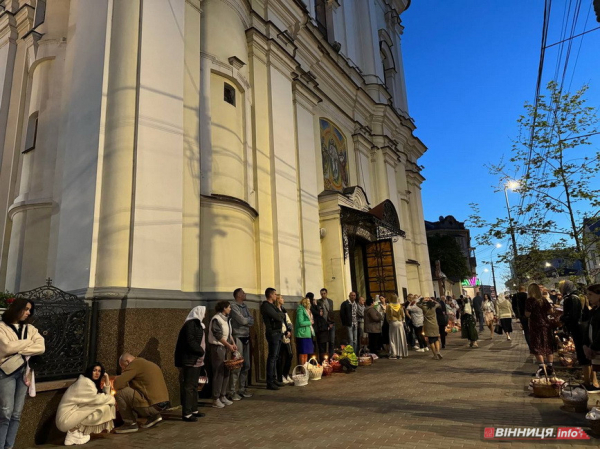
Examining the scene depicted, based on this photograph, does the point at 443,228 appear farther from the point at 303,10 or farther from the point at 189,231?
the point at 189,231

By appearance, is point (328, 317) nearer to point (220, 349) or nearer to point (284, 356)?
point (284, 356)

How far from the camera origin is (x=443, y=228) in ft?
223

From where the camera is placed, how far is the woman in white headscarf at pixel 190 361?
20.5 feet

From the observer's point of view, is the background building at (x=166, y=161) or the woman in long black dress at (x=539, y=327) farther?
the woman in long black dress at (x=539, y=327)

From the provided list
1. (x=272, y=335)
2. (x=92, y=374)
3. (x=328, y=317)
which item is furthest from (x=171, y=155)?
(x=328, y=317)

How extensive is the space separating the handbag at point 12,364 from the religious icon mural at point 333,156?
1204 centimetres

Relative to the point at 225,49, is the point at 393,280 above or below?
below

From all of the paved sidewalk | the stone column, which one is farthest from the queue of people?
the stone column

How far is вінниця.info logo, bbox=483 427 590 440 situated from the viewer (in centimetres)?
471

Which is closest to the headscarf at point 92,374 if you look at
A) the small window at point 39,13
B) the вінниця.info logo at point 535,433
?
the вінниця.info logo at point 535,433

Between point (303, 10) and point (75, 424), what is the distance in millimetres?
13786

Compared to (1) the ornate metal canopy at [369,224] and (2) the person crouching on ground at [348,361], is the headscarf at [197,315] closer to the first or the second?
(2) the person crouching on ground at [348,361]

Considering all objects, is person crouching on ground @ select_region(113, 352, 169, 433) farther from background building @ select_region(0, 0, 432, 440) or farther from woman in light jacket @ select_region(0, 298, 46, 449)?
woman in light jacket @ select_region(0, 298, 46, 449)

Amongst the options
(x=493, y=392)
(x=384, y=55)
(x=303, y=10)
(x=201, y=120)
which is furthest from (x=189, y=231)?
(x=384, y=55)
